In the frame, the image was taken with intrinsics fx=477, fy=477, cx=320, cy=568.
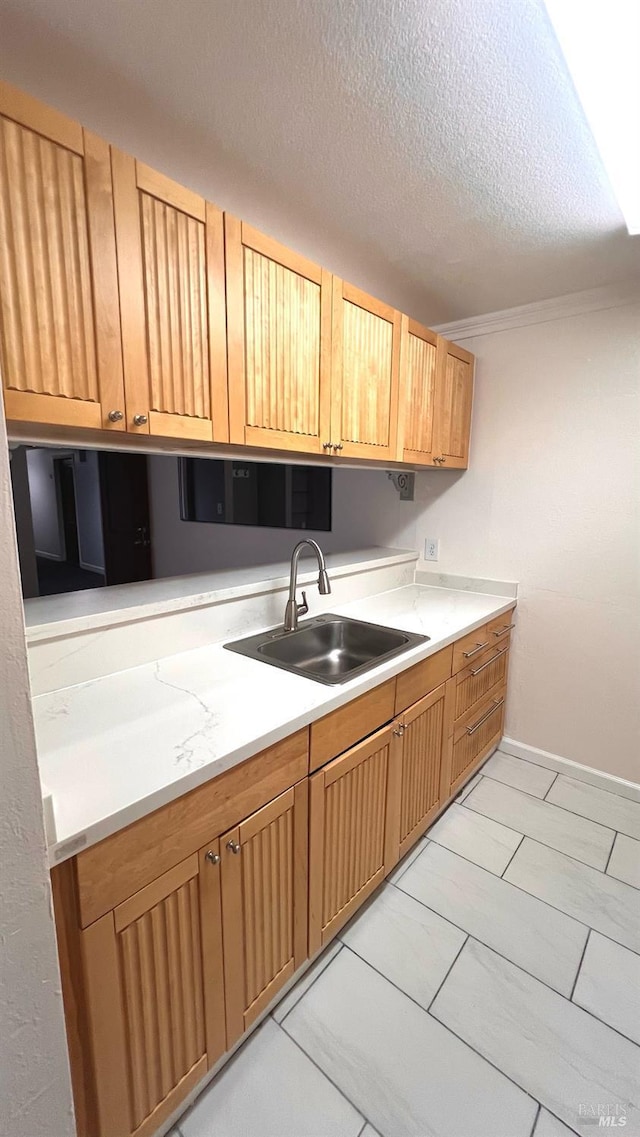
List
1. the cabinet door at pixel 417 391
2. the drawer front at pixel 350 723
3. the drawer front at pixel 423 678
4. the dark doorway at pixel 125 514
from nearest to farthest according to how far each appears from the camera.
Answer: the drawer front at pixel 350 723 → the drawer front at pixel 423 678 → the cabinet door at pixel 417 391 → the dark doorway at pixel 125 514

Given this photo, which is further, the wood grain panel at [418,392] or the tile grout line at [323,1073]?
the wood grain panel at [418,392]

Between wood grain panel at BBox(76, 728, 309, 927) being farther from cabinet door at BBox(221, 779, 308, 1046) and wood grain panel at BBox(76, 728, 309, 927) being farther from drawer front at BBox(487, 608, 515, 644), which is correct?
drawer front at BBox(487, 608, 515, 644)

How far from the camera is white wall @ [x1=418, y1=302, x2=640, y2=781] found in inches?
83.4

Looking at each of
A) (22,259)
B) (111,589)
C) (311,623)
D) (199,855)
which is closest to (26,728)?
(199,855)

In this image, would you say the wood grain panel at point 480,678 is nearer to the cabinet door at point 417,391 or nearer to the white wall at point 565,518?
the white wall at point 565,518

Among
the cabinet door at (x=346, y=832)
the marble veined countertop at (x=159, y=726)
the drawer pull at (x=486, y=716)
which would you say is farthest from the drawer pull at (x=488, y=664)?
the cabinet door at (x=346, y=832)

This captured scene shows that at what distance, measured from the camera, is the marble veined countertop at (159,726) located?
2.78ft

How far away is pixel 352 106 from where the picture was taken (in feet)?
3.67

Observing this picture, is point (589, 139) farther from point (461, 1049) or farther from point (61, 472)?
point (61, 472)

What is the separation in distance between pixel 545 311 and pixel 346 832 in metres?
2.34

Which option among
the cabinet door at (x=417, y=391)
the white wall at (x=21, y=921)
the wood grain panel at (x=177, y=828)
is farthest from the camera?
the cabinet door at (x=417, y=391)

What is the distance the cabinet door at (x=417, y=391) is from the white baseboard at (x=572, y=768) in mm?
1593

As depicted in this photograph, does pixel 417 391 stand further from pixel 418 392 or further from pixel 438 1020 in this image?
pixel 438 1020

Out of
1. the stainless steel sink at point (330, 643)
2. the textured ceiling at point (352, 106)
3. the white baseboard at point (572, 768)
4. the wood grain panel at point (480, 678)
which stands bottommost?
the white baseboard at point (572, 768)
